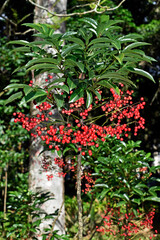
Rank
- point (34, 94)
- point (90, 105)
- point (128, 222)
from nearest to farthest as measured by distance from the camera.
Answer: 1. point (34, 94)
2. point (90, 105)
3. point (128, 222)

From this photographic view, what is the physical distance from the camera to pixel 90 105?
5.44ft

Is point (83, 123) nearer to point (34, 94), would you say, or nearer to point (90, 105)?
point (90, 105)

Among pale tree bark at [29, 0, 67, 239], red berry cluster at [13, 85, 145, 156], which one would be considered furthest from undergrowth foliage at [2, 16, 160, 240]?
pale tree bark at [29, 0, 67, 239]

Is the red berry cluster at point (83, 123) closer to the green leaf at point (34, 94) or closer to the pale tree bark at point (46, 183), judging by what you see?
the green leaf at point (34, 94)

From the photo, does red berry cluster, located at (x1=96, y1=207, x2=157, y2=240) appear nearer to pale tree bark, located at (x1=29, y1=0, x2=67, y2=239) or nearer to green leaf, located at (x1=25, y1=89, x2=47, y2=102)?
pale tree bark, located at (x1=29, y1=0, x2=67, y2=239)

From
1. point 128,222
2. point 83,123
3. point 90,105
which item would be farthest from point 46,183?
point 90,105

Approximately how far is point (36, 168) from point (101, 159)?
2.65ft

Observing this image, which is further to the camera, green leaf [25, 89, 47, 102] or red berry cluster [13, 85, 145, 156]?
red berry cluster [13, 85, 145, 156]

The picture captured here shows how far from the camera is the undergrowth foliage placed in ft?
4.56

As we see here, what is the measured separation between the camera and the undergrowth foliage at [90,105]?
4.56 feet

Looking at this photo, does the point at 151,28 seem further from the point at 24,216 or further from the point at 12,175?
the point at 24,216

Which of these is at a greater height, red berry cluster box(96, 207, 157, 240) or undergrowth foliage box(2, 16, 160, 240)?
undergrowth foliage box(2, 16, 160, 240)

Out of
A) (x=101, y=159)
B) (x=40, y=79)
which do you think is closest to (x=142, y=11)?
(x=40, y=79)

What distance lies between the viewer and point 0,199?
205 inches
